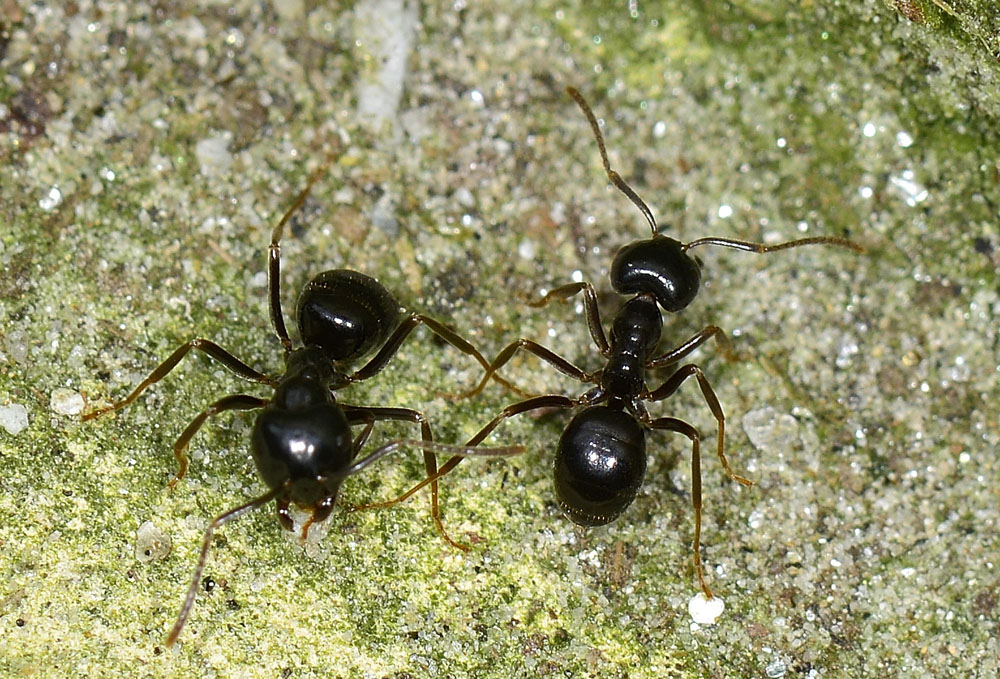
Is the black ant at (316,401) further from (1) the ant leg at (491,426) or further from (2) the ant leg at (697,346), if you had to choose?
(2) the ant leg at (697,346)


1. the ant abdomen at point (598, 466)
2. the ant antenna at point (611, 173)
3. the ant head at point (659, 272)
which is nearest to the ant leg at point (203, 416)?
the ant abdomen at point (598, 466)

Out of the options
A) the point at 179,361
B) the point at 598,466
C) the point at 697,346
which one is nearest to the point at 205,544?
the point at 179,361

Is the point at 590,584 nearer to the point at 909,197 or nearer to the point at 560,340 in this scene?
the point at 560,340

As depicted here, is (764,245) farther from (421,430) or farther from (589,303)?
(421,430)

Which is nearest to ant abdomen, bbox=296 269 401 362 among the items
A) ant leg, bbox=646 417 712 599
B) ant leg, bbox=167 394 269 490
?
ant leg, bbox=167 394 269 490

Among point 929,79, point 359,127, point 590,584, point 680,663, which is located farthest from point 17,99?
point 929,79

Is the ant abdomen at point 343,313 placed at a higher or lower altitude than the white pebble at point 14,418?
higher

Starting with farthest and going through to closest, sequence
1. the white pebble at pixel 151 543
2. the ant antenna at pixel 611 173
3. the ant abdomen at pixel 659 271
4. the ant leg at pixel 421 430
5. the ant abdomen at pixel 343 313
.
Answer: the ant antenna at pixel 611 173
the ant abdomen at pixel 659 271
the ant abdomen at pixel 343 313
the ant leg at pixel 421 430
the white pebble at pixel 151 543

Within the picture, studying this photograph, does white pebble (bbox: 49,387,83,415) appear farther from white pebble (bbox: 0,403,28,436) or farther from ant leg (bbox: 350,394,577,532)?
ant leg (bbox: 350,394,577,532)
